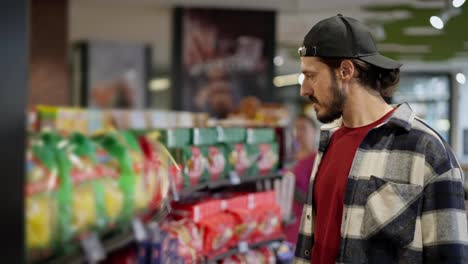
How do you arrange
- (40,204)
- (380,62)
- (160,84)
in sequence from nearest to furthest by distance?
1. (40,204)
2. (380,62)
3. (160,84)

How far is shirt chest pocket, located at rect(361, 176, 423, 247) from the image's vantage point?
87.0 inches

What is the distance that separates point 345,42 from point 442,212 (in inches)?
28.7

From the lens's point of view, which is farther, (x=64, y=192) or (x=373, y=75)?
(x=373, y=75)

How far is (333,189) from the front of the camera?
2463mm

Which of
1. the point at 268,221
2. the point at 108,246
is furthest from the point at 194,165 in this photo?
the point at 108,246

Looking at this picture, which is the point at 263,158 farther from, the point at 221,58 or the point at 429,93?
the point at 429,93

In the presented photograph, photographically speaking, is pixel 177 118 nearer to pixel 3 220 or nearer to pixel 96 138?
pixel 96 138

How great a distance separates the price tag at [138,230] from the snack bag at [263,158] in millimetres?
2496

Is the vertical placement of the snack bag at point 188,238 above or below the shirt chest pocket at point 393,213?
below

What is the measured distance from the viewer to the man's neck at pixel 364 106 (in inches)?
96.3

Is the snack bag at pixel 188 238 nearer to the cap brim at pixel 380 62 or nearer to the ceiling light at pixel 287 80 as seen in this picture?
the cap brim at pixel 380 62

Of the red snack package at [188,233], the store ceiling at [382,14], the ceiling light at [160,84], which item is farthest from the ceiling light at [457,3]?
the ceiling light at [160,84]

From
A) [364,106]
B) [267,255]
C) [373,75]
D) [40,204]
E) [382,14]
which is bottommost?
[267,255]

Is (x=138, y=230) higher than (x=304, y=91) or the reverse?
the reverse
